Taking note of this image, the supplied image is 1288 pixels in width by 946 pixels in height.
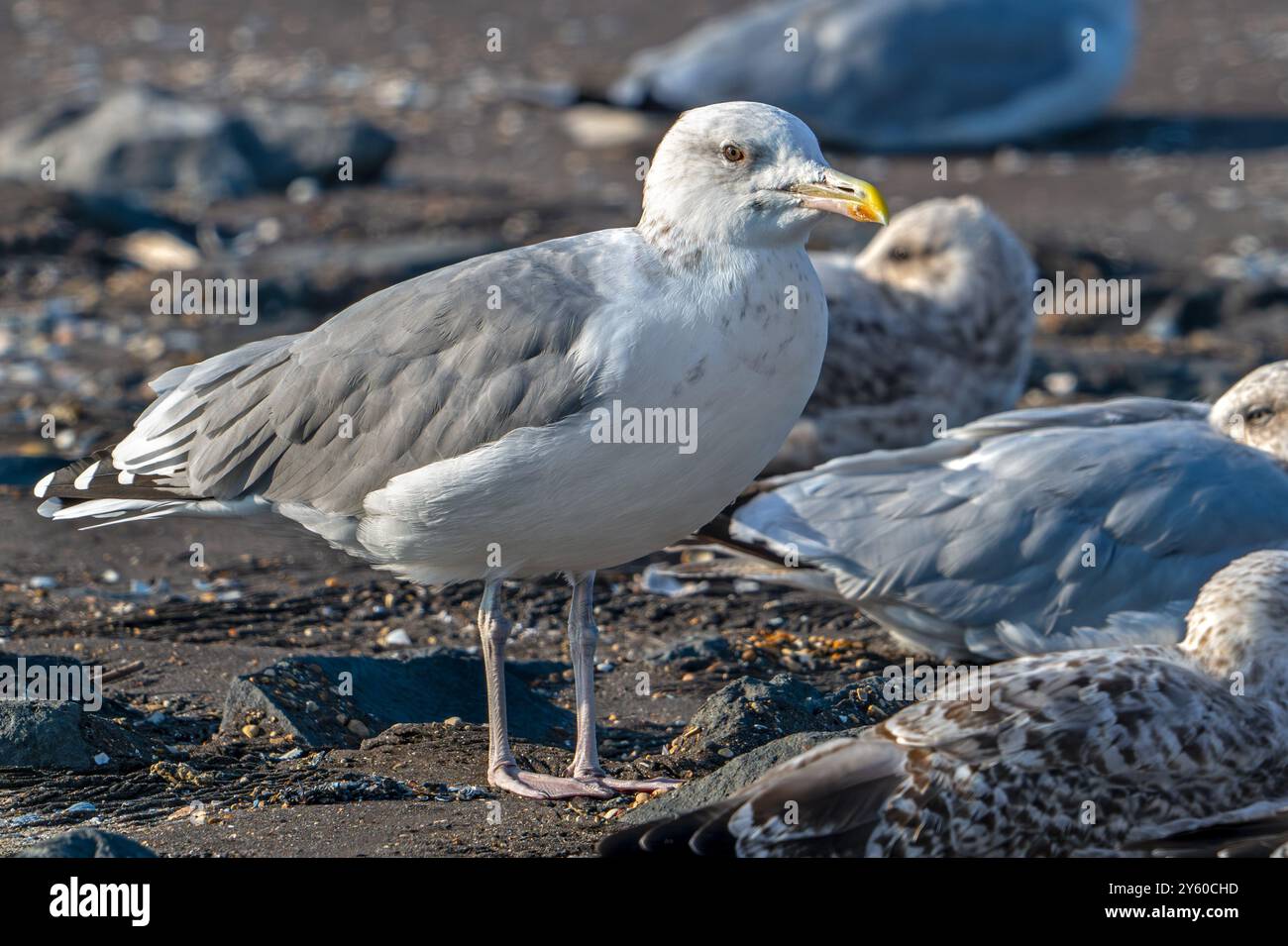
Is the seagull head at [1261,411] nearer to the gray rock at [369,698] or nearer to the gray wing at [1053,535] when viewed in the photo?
the gray wing at [1053,535]

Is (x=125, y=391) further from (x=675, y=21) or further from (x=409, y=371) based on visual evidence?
(x=675, y=21)

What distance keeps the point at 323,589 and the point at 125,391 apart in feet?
8.19

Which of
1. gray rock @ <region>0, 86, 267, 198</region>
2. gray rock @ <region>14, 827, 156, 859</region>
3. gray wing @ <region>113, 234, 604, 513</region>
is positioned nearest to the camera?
gray rock @ <region>14, 827, 156, 859</region>

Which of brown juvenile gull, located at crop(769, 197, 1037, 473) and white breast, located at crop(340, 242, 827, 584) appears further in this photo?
brown juvenile gull, located at crop(769, 197, 1037, 473)

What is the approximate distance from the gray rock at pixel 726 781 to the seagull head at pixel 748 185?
4.03 ft

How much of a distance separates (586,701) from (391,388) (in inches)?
38.9

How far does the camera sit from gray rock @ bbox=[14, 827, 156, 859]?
369 centimetres

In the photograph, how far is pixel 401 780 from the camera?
15.1 feet

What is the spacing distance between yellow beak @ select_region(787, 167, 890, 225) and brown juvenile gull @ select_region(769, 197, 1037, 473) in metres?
3.38

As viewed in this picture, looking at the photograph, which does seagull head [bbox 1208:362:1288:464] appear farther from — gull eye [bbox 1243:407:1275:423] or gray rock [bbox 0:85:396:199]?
gray rock [bbox 0:85:396:199]

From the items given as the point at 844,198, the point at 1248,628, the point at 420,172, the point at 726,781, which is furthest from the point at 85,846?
the point at 420,172

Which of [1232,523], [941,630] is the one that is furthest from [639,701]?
[1232,523]

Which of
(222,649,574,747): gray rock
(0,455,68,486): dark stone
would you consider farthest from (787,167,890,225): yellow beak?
(0,455,68,486): dark stone

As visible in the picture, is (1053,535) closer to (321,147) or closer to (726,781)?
(726,781)
